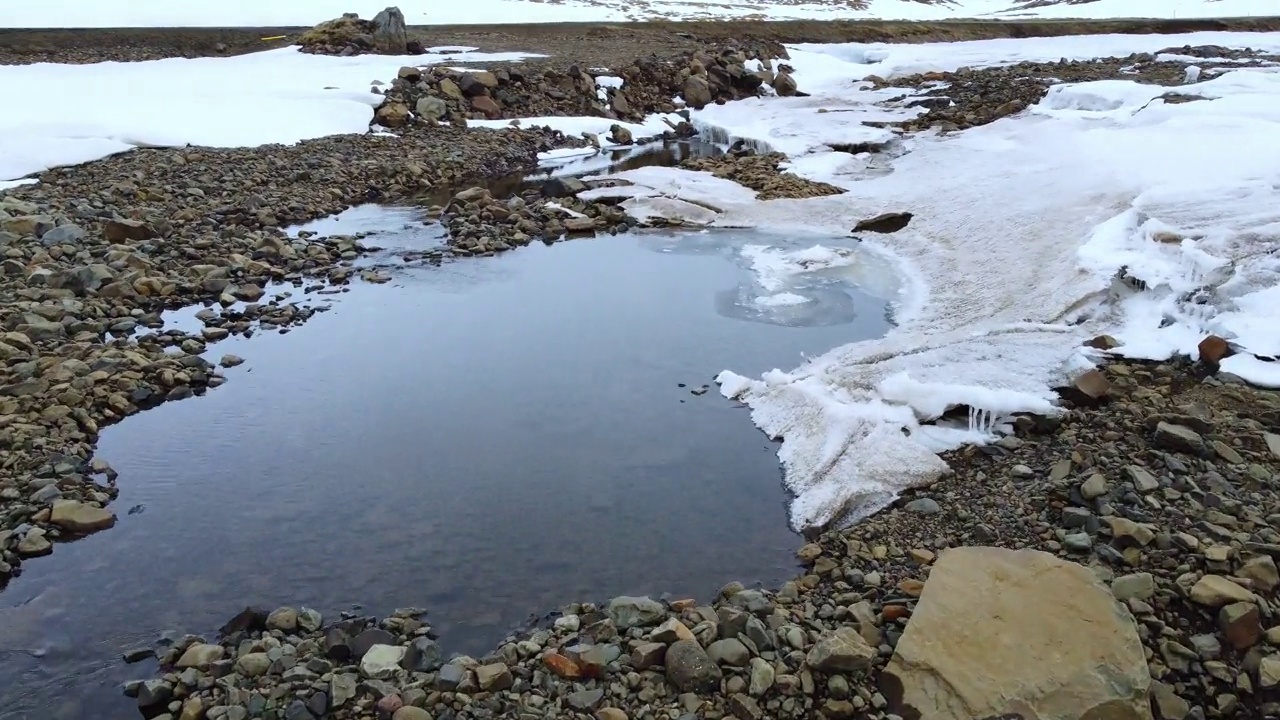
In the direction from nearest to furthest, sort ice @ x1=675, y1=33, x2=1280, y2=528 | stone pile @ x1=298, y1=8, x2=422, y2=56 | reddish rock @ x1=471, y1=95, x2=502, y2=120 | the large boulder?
the large boulder
ice @ x1=675, y1=33, x2=1280, y2=528
reddish rock @ x1=471, y1=95, x2=502, y2=120
stone pile @ x1=298, y1=8, x2=422, y2=56

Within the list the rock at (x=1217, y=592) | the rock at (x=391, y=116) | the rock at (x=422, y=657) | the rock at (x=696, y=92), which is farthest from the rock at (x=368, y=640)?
the rock at (x=696, y=92)

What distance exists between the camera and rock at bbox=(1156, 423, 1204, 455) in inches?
193

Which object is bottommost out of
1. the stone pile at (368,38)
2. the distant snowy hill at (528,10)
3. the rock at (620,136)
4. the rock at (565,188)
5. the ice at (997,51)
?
the rock at (565,188)

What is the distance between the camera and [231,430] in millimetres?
6324

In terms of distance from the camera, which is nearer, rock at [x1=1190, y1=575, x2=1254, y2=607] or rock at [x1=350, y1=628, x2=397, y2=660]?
rock at [x1=1190, y1=575, x2=1254, y2=607]

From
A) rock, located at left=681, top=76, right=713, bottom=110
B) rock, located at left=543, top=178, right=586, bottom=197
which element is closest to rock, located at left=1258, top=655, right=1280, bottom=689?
rock, located at left=543, top=178, right=586, bottom=197

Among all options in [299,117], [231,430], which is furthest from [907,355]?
[299,117]

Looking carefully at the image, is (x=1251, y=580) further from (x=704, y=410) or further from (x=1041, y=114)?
(x=1041, y=114)

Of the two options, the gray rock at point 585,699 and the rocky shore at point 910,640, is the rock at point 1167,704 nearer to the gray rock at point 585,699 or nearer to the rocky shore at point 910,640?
the rocky shore at point 910,640

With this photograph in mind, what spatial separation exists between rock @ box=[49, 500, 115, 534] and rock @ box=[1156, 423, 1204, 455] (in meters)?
5.93

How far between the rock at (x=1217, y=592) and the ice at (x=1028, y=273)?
1660mm

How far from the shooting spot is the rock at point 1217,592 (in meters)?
3.79

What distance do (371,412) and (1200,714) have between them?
524 centimetres

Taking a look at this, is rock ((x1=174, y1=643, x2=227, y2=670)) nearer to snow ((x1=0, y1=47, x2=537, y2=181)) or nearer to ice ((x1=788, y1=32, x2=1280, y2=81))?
snow ((x1=0, y1=47, x2=537, y2=181))
